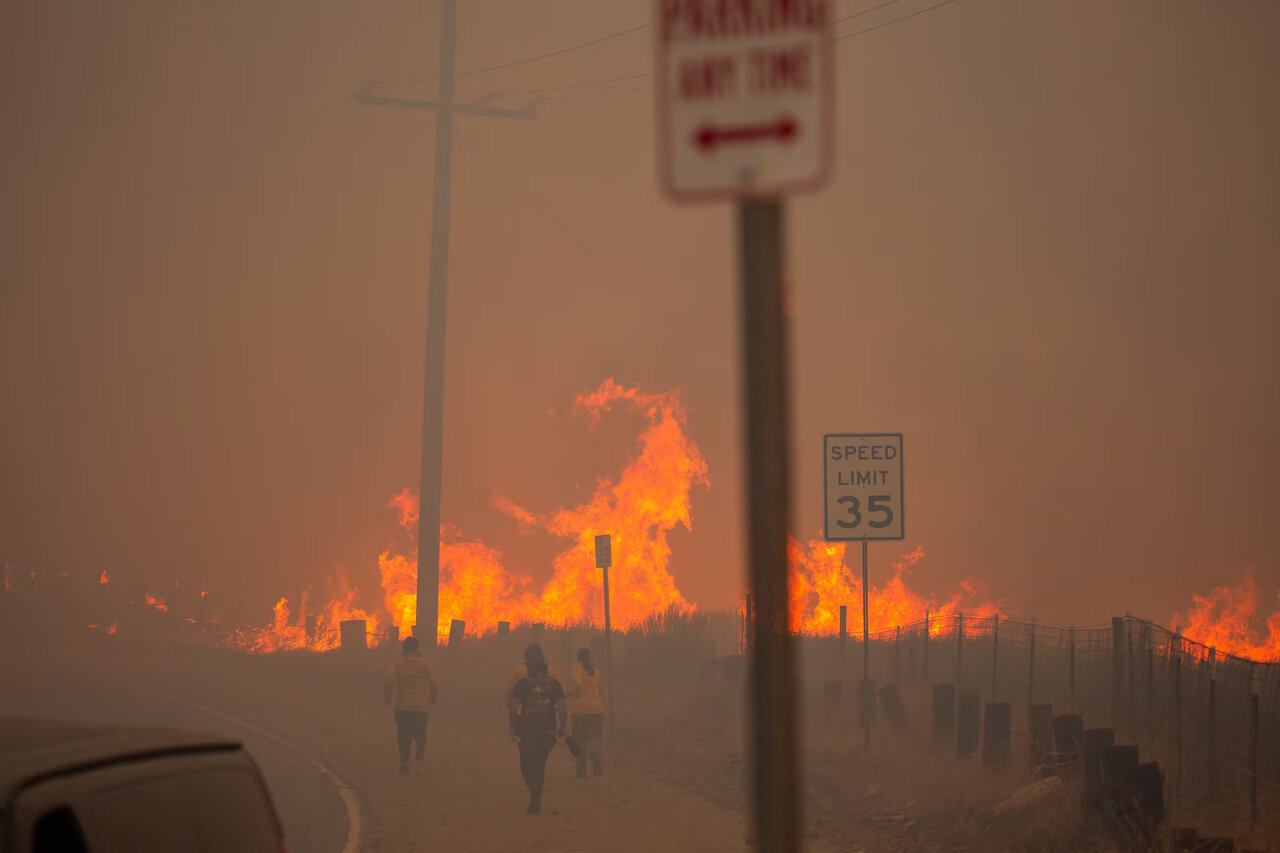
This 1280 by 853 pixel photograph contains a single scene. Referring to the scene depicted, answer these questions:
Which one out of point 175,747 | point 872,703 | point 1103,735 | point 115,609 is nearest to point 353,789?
point 872,703

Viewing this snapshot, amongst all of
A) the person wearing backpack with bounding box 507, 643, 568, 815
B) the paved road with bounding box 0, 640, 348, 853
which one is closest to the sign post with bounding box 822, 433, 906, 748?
the person wearing backpack with bounding box 507, 643, 568, 815

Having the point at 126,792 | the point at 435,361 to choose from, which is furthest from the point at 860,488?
the point at 435,361

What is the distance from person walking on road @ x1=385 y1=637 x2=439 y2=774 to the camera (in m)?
18.0

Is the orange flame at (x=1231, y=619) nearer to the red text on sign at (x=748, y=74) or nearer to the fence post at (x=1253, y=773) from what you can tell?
the fence post at (x=1253, y=773)

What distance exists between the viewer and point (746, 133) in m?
3.05

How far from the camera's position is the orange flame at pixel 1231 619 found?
4650 cm

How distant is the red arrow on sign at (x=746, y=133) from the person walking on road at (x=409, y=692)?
50.7ft

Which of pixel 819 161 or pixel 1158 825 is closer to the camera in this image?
pixel 819 161

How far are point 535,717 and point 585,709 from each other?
2159 millimetres

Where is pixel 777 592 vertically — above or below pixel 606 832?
above

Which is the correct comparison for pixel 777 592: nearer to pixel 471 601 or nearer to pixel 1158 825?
pixel 1158 825

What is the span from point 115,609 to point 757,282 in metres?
68.7

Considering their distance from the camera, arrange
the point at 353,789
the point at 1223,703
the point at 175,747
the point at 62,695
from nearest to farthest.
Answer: the point at 175,747 → the point at 353,789 → the point at 1223,703 → the point at 62,695

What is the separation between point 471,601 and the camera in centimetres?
5444
